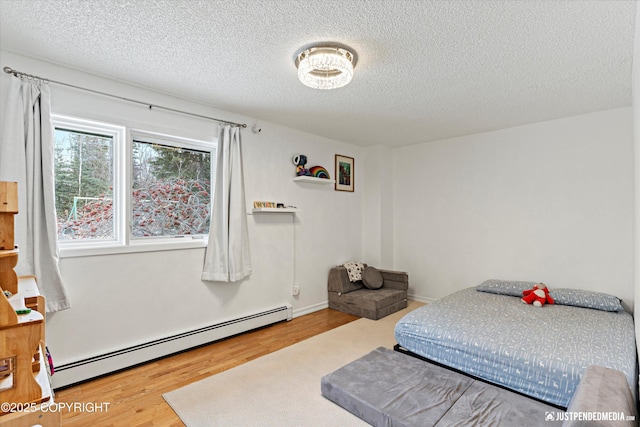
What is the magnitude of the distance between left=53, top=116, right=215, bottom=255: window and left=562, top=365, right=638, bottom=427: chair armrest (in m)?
3.01

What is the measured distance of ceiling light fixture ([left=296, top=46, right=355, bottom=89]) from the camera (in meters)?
2.04

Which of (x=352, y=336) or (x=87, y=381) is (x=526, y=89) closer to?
(x=352, y=336)

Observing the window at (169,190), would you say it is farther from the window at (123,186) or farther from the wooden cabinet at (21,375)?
the wooden cabinet at (21,375)

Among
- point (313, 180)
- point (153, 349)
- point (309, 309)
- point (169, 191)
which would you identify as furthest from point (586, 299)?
point (169, 191)

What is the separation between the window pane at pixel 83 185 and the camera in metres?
2.51

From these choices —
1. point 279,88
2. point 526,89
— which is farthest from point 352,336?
point 526,89

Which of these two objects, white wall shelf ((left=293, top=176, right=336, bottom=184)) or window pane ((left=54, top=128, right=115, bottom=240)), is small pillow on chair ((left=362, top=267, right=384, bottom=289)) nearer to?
A: white wall shelf ((left=293, top=176, right=336, bottom=184))

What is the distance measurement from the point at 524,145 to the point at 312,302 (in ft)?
10.9

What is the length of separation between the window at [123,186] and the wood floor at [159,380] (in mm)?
1052

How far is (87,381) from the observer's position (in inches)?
97.0

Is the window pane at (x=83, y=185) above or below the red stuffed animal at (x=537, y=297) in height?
above

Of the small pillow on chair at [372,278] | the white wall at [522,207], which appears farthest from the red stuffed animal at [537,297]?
the small pillow on chair at [372,278]

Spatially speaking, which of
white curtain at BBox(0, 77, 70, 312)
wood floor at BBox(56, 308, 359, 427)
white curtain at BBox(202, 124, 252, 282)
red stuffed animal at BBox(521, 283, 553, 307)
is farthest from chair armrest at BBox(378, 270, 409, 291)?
white curtain at BBox(0, 77, 70, 312)

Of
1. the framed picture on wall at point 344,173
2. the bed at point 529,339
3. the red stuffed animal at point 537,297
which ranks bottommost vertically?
the bed at point 529,339
